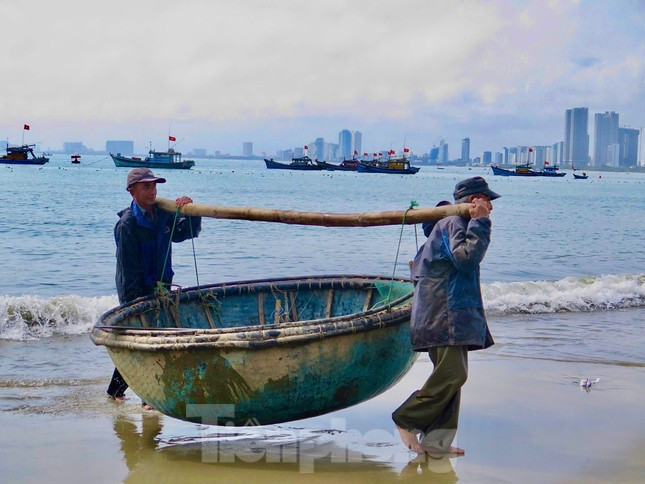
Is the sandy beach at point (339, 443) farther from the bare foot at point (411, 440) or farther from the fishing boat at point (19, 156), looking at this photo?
the fishing boat at point (19, 156)

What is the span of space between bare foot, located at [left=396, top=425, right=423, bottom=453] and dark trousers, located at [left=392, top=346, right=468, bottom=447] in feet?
0.14

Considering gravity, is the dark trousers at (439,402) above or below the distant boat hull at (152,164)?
below

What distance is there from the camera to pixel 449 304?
4141 millimetres

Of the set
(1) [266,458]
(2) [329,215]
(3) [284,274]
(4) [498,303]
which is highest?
(2) [329,215]

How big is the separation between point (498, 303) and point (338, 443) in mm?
6262

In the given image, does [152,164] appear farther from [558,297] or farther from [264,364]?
[264,364]

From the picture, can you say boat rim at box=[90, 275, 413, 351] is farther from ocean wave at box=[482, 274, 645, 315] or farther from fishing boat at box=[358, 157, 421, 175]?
fishing boat at box=[358, 157, 421, 175]

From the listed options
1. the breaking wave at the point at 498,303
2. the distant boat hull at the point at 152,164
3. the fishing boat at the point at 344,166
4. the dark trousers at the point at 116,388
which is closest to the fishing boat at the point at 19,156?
the distant boat hull at the point at 152,164

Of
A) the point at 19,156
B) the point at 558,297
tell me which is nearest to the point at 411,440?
the point at 558,297

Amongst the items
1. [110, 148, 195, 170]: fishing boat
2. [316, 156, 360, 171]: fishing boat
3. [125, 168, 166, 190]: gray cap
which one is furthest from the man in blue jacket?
[316, 156, 360, 171]: fishing boat

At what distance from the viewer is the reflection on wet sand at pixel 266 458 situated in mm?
4234

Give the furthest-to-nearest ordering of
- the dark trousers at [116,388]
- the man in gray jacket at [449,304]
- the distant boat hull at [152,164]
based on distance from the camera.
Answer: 1. the distant boat hull at [152,164]
2. the dark trousers at [116,388]
3. the man in gray jacket at [449,304]

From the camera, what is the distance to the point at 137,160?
259ft

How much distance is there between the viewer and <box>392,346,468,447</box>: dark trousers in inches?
164
